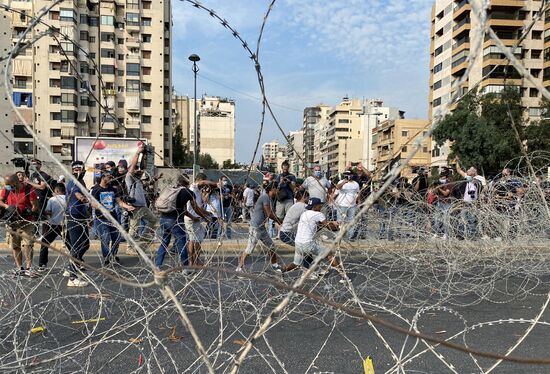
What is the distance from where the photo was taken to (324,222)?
19.6ft

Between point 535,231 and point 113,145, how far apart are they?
16.4 m

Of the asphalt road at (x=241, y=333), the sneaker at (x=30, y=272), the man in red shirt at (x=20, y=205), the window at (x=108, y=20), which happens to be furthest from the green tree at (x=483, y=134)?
the window at (x=108, y=20)

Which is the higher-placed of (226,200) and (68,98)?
(68,98)

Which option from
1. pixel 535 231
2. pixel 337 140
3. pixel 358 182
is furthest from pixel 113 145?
pixel 337 140

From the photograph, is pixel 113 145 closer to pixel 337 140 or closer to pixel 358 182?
pixel 358 182

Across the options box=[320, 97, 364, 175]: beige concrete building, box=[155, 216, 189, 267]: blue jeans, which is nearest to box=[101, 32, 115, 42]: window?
box=[155, 216, 189, 267]: blue jeans

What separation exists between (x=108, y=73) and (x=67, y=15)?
325 inches

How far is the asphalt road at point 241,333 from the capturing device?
11.8 feet

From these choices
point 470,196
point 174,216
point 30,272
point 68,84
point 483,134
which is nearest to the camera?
point 30,272

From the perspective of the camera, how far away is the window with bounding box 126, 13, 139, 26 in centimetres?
6062

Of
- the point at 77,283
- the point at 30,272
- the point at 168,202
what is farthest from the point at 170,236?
the point at 30,272

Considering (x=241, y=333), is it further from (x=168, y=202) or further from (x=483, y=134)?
(x=483, y=134)

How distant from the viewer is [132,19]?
60875mm

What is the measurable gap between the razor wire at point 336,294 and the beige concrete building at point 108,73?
178 ft
